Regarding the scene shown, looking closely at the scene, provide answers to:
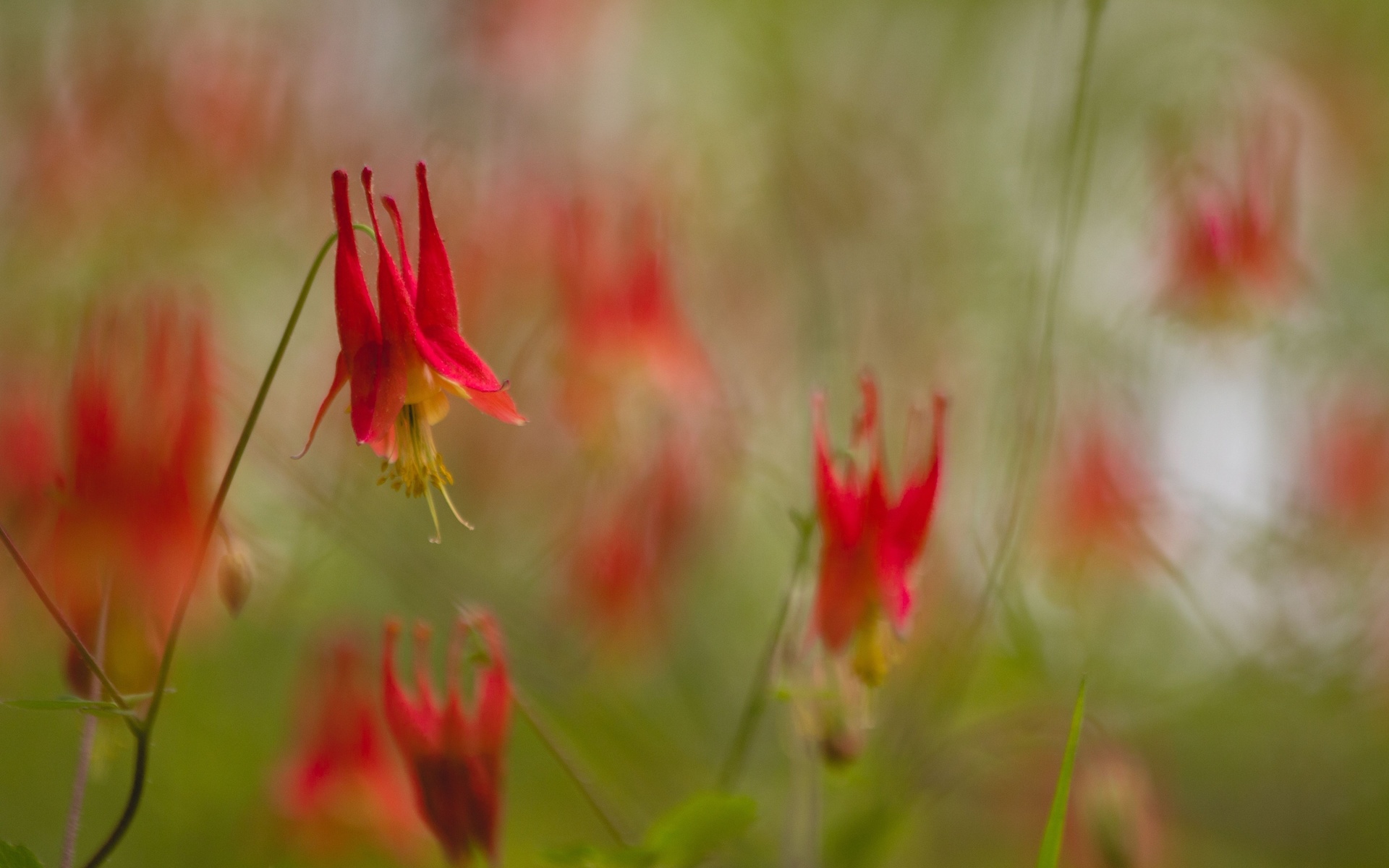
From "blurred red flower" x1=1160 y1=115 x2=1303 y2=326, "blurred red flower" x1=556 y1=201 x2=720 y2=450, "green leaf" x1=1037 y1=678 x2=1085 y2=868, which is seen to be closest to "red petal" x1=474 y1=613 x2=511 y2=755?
"green leaf" x1=1037 y1=678 x2=1085 y2=868

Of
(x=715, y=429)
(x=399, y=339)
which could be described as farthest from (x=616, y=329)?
(x=399, y=339)

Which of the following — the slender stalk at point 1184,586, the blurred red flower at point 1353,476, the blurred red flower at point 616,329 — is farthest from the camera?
the blurred red flower at point 1353,476

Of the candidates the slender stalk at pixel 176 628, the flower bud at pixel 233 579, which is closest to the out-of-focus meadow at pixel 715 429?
the flower bud at pixel 233 579

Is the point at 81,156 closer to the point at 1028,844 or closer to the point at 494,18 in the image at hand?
the point at 494,18

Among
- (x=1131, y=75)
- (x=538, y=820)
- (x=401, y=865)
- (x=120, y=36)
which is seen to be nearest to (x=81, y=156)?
(x=120, y=36)

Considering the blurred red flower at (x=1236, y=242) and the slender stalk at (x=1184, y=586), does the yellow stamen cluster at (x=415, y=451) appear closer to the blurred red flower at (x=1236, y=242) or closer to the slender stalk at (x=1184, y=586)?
the slender stalk at (x=1184, y=586)

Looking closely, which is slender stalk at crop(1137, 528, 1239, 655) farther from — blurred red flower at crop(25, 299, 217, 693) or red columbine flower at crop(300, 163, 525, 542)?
blurred red flower at crop(25, 299, 217, 693)
